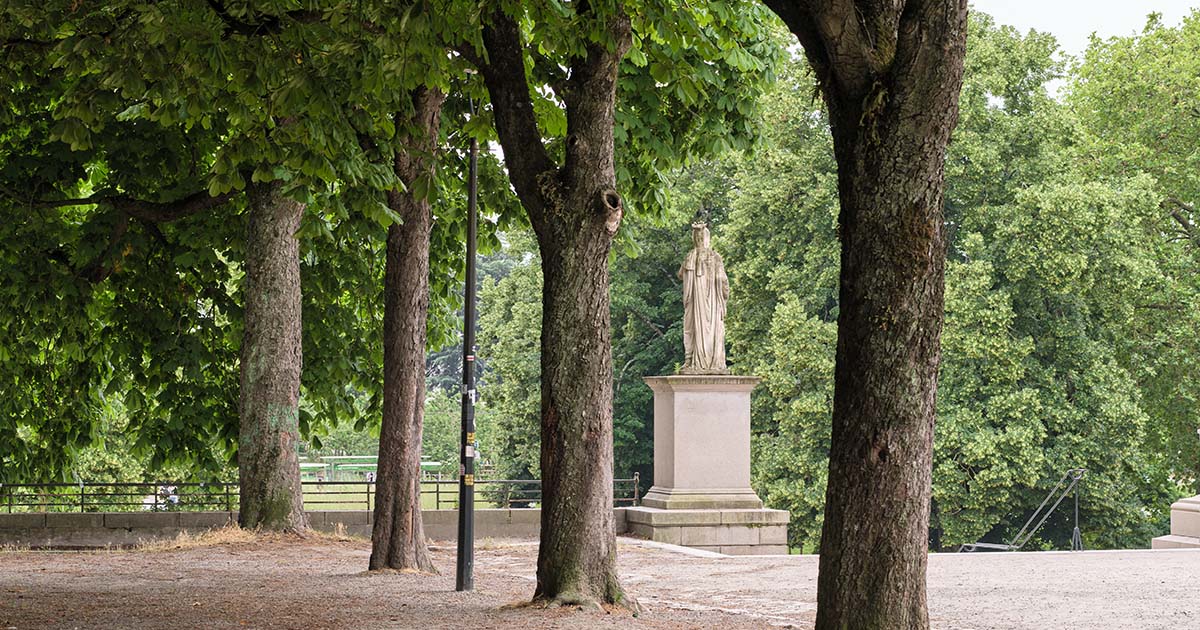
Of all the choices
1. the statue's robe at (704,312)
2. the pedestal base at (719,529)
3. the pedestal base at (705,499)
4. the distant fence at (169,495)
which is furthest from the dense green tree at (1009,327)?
the pedestal base at (719,529)

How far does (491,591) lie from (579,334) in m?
3.75

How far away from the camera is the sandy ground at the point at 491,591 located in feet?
37.2

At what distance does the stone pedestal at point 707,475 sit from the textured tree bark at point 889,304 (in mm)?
15136

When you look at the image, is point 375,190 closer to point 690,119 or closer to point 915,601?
point 690,119

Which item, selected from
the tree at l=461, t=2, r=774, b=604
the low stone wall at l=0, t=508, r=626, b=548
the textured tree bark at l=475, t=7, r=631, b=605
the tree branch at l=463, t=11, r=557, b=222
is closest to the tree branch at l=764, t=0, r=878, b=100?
the tree at l=461, t=2, r=774, b=604

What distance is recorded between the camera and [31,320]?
2081cm

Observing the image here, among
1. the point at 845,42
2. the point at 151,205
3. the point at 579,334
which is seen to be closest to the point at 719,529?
the point at 151,205

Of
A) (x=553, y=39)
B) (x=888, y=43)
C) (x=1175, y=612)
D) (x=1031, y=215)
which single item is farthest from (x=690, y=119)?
(x=1031, y=215)

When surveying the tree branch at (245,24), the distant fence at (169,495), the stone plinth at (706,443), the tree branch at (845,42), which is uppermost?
the tree branch at (245,24)

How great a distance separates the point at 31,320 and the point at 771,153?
21.3 metres

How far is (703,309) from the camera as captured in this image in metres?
24.1

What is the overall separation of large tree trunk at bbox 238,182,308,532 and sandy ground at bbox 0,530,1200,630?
0.64 meters

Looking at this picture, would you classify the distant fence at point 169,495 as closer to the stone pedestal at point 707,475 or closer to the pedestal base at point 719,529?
the stone pedestal at point 707,475

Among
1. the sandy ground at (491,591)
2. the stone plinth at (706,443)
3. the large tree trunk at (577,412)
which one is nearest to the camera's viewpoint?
the sandy ground at (491,591)
